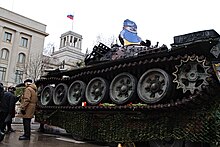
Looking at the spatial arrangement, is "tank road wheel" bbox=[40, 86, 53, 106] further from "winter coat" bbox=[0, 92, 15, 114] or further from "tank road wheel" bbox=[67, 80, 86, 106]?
"winter coat" bbox=[0, 92, 15, 114]

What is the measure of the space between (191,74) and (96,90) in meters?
3.24

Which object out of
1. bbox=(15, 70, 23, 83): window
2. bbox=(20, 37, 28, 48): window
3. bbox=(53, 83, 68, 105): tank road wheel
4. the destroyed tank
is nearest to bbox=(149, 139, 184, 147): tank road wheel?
the destroyed tank

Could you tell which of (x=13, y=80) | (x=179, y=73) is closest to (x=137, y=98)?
(x=179, y=73)

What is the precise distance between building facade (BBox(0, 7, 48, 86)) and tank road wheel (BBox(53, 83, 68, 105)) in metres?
29.6

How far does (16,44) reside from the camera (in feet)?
136

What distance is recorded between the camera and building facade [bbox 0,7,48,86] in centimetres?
3975

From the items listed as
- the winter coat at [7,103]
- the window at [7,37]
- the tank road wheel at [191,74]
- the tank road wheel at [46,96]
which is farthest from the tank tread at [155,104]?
the window at [7,37]

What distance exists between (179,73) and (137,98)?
5.01 ft

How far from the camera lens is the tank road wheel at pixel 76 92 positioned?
29.4ft

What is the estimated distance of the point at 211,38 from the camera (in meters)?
5.79

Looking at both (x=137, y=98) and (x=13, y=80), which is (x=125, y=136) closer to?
(x=137, y=98)

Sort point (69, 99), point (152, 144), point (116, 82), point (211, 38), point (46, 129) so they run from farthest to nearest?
point (46, 129) → point (69, 99) → point (116, 82) → point (152, 144) → point (211, 38)

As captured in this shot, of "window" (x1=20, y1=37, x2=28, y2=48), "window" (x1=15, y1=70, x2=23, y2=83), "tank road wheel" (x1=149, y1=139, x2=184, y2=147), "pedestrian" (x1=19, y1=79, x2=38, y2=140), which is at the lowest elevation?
"tank road wheel" (x1=149, y1=139, x2=184, y2=147)

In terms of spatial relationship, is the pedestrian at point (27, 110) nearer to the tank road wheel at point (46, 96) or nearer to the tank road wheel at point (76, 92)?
the tank road wheel at point (76, 92)
